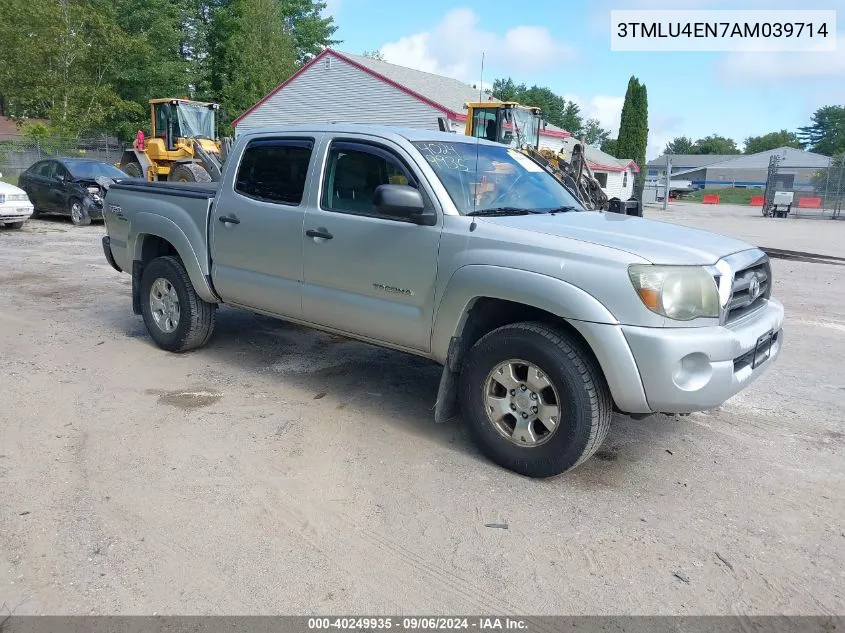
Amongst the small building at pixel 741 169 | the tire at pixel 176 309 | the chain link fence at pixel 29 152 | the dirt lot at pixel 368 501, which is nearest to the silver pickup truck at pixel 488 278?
the tire at pixel 176 309

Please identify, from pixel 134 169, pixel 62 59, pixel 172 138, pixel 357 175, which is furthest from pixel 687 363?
pixel 62 59

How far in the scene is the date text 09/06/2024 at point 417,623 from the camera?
267cm

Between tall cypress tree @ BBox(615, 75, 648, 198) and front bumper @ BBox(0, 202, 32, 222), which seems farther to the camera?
tall cypress tree @ BBox(615, 75, 648, 198)

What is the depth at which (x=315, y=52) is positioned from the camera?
5109cm

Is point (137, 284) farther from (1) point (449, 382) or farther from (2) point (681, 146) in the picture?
(2) point (681, 146)

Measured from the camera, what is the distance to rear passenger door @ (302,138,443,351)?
424 cm

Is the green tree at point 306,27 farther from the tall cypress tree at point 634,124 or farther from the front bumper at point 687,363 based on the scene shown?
the front bumper at point 687,363

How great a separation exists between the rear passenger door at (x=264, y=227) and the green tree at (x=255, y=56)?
128 feet

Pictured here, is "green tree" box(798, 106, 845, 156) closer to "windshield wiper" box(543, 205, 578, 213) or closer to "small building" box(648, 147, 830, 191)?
"small building" box(648, 147, 830, 191)

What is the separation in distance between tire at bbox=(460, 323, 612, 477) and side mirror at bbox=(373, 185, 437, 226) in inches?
34.3

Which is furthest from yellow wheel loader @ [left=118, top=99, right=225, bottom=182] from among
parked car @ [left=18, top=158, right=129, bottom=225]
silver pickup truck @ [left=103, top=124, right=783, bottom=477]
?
silver pickup truck @ [left=103, top=124, right=783, bottom=477]

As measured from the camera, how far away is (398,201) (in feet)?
13.1

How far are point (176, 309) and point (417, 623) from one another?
13.5 ft

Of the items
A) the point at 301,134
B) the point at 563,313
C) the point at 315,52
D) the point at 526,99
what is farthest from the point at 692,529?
the point at 526,99
